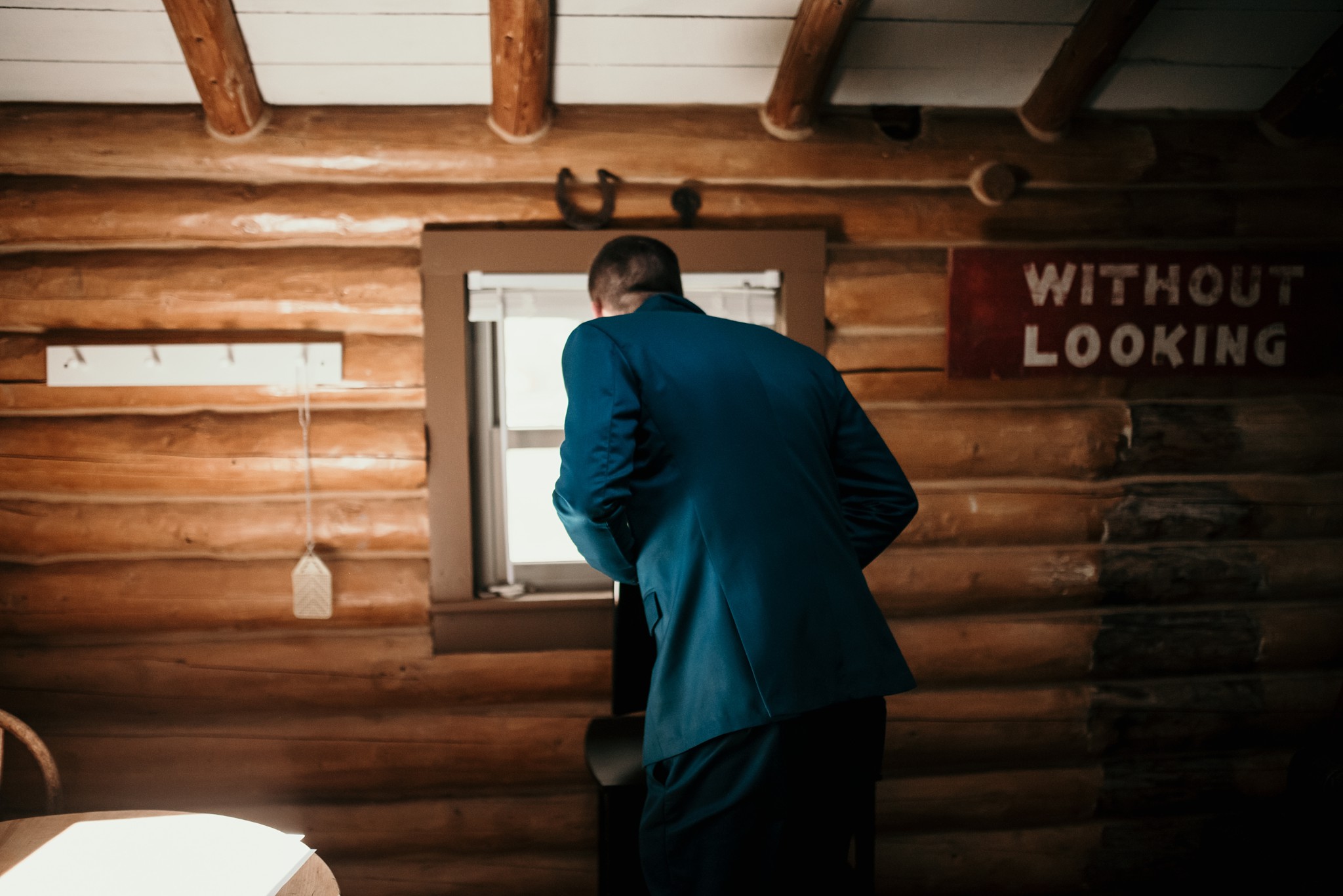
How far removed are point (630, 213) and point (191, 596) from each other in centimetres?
226

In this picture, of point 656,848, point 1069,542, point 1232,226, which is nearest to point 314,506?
point 656,848

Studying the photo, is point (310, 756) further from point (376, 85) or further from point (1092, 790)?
point (1092, 790)

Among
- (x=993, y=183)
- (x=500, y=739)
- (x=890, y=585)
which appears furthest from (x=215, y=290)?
(x=993, y=183)

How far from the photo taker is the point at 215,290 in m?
2.94

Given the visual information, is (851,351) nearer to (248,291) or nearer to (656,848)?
(656,848)

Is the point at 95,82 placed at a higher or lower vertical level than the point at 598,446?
higher

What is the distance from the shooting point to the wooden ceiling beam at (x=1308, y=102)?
2.99m

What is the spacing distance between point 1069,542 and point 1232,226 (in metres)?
1.45

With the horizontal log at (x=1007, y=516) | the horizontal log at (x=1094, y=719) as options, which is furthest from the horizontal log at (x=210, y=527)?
the horizontal log at (x=1094, y=719)

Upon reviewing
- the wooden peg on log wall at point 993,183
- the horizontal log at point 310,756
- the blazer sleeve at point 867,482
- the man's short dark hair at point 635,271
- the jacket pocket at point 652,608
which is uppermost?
the wooden peg on log wall at point 993,183

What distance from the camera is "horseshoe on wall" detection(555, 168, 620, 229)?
296cm

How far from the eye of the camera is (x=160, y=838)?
1.68m

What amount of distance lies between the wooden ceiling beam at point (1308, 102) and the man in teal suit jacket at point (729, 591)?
9.02 ft

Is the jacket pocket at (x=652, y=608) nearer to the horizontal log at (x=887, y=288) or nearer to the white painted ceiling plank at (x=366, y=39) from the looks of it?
the horizontal log at (x=887, y=288)
